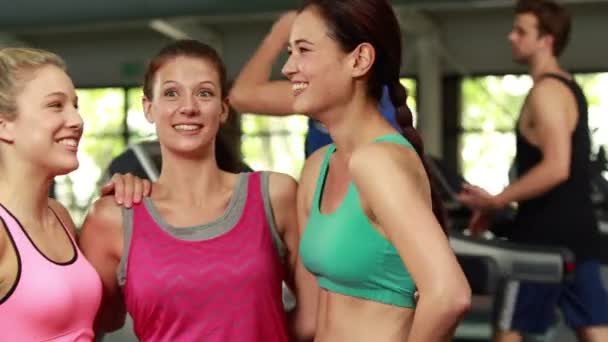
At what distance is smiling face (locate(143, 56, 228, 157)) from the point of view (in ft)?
5.80

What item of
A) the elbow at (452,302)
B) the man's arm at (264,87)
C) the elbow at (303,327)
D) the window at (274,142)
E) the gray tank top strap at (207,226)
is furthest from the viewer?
the window at (274,142)

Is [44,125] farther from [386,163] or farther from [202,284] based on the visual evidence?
[386,163]

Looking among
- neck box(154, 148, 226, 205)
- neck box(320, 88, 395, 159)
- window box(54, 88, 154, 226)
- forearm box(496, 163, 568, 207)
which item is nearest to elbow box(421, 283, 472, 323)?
neck box(320, 88, 395, 159)

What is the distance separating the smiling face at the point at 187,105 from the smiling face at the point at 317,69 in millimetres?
231

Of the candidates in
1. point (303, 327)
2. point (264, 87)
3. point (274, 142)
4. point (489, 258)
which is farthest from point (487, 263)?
point (274, 142)

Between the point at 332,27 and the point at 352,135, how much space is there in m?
0.17

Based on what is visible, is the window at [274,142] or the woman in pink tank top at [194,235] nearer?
the woman in pink tank top at [194,235]

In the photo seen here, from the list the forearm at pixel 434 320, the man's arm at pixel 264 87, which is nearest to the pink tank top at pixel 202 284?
the forearm at pixel 434 320

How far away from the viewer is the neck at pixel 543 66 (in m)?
3.20

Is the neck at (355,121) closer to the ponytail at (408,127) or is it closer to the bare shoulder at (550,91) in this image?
the ponytail at (408,127)

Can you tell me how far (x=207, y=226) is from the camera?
1.76 metres

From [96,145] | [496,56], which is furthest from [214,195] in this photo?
[96,145]

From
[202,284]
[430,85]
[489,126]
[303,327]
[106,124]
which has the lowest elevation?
[106,124]

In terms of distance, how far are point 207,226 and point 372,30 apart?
444 mm
